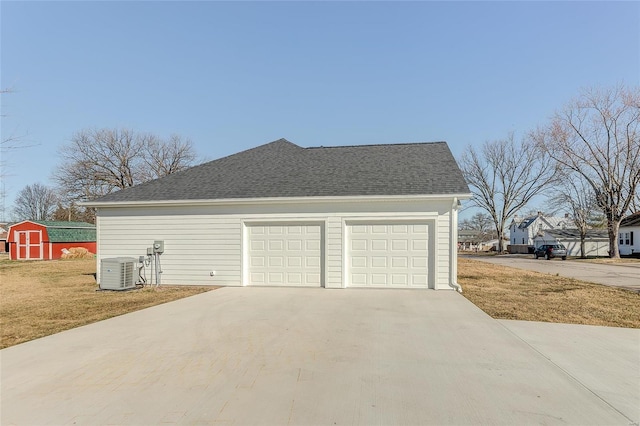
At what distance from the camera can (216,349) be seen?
4637 mm

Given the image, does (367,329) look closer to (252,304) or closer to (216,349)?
(216,349)

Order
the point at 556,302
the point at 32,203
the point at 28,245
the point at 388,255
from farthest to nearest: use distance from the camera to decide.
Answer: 1. the point at 32,203
2. the point at 28,245
3. the point at 388,255
4. the point at 556,302

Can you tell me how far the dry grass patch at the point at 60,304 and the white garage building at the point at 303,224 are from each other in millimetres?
1452

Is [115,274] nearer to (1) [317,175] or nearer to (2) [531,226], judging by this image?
(1) [317,175]

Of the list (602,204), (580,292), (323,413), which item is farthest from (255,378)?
(602,204)

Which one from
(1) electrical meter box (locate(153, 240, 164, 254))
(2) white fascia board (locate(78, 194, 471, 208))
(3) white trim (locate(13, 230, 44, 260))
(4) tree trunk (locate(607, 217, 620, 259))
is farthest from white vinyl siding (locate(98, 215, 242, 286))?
(4) tree trunk (locate(607, 217, 620, 259))

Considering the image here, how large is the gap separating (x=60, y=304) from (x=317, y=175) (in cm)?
771

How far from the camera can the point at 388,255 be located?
977cm

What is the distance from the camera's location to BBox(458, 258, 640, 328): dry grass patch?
6566 millimetres

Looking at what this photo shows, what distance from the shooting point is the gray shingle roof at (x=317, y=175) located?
33.4 feet

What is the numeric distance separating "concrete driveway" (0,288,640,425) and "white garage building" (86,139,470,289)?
3.51m

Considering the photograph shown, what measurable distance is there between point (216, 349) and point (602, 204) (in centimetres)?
3358

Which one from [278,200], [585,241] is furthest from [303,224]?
[585,241]

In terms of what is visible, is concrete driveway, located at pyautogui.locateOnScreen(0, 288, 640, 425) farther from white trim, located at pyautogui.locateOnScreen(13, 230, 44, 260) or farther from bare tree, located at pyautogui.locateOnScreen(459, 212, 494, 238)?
bare tree, located at pyautogui.locateOnScreen(459, 212, 494, 238)
